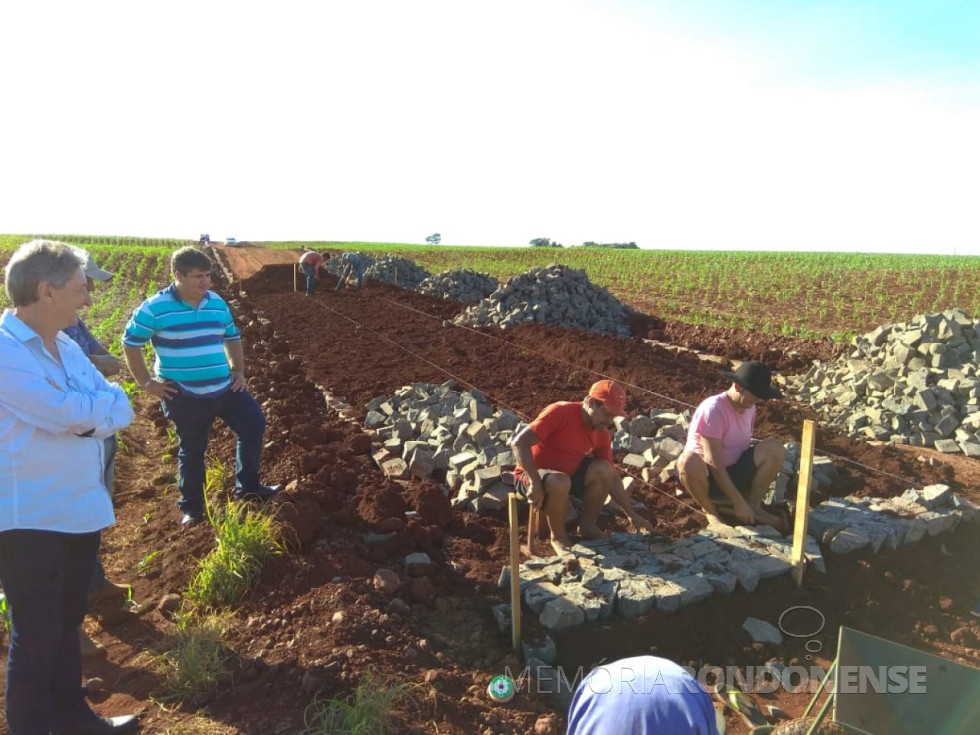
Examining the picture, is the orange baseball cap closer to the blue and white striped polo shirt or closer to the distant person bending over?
the distant person bending over

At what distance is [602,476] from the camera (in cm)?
450

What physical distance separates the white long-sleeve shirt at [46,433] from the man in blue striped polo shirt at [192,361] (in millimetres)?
1476

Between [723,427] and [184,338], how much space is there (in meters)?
Result: 3.64

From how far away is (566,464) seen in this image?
4.57m

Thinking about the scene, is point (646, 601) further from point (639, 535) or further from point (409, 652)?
point (409, 652)

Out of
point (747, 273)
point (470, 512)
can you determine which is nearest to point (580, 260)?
point (747, 273)

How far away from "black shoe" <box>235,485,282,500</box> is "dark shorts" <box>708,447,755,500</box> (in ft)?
10.4

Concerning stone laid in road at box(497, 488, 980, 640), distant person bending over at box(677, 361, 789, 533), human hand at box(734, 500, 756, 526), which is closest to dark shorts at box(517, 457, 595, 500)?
stone laid in road at box(497, 488, 980, 640)

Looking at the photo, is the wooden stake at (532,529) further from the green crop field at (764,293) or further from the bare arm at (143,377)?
Answer: the green crop field at (764,293)

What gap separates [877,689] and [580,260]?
4248 centimetres

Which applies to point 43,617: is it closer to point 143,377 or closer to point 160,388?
point 160,388

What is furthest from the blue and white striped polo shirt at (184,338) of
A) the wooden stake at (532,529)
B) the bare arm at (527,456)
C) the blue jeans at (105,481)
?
the wooden stake at (532,529)

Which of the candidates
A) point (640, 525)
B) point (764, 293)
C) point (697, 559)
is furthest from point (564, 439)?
point (764, 293)

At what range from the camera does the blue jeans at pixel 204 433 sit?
4359mm
